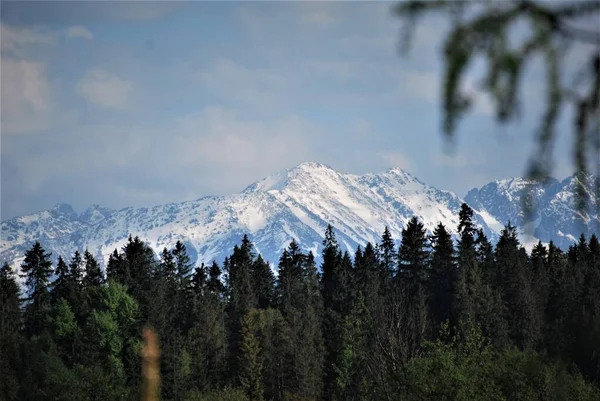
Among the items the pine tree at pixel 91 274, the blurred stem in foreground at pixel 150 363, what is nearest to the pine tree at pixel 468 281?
the blurred stem in foreground at pixel 150 363

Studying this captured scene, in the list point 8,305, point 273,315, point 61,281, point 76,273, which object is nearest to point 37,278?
point 61,281

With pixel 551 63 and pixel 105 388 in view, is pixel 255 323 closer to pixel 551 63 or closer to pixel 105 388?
pixel 105 388

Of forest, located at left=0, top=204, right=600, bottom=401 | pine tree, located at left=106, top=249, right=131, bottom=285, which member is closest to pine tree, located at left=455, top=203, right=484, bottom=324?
forest, located at left=0, top=204, right=600, bottom=401

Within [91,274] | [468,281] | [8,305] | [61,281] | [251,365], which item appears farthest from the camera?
[91,274]

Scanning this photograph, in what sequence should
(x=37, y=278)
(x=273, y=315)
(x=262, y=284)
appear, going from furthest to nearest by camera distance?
(x=37, y=278) → (x=262, y=284) → (x=273, y=315)

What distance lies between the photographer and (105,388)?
51.8 m

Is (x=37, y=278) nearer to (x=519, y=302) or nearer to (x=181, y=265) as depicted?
(x=181, y=265)

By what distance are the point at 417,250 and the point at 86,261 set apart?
38955 millimetres

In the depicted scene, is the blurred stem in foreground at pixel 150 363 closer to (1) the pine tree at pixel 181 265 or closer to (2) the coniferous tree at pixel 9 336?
(2) the coniferous tree at pixel 9 336

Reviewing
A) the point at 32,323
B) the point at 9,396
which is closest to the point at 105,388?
the point at 9,396

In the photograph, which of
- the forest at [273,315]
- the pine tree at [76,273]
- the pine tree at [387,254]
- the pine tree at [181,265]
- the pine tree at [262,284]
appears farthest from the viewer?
the pine tree at [181,265]

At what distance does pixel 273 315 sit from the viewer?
244ft

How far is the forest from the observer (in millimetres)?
62250

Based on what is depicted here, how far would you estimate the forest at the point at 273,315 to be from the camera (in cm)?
6225
